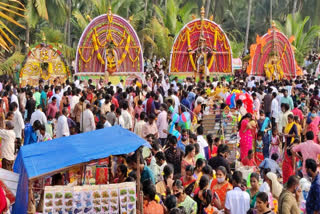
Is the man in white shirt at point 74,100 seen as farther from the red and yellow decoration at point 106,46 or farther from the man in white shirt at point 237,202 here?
the red and yellow decoration at point 106,46

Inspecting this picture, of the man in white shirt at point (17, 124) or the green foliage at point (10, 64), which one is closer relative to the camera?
the man in white shirt at point (17, 124)

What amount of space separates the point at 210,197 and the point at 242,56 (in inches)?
1299

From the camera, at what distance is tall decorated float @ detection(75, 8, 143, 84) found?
25.0m

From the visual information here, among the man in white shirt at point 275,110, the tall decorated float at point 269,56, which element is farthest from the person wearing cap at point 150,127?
the tall decorated float at point 269,56

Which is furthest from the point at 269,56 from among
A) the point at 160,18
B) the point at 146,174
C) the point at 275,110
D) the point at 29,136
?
the point at 146,174

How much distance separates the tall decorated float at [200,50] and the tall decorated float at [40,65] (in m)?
5.68

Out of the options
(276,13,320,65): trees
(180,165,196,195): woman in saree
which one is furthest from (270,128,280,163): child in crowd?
(276,13,320,65): trees

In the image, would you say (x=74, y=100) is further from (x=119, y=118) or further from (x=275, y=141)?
(x=275, y=141)

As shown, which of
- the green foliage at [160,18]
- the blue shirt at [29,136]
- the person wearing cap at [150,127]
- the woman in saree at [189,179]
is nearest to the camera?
the woman in saree at [189,179]

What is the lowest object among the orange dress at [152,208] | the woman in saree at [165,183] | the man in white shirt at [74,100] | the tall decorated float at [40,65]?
the orange dress at [152,208]

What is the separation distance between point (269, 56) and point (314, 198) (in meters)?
21.0

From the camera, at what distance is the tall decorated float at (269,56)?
2809cm

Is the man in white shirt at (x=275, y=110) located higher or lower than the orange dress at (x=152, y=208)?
higher

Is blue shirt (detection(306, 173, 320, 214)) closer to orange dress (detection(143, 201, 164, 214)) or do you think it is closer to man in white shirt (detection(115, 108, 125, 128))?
orange dress (detection(143, 201, 164, 214))
